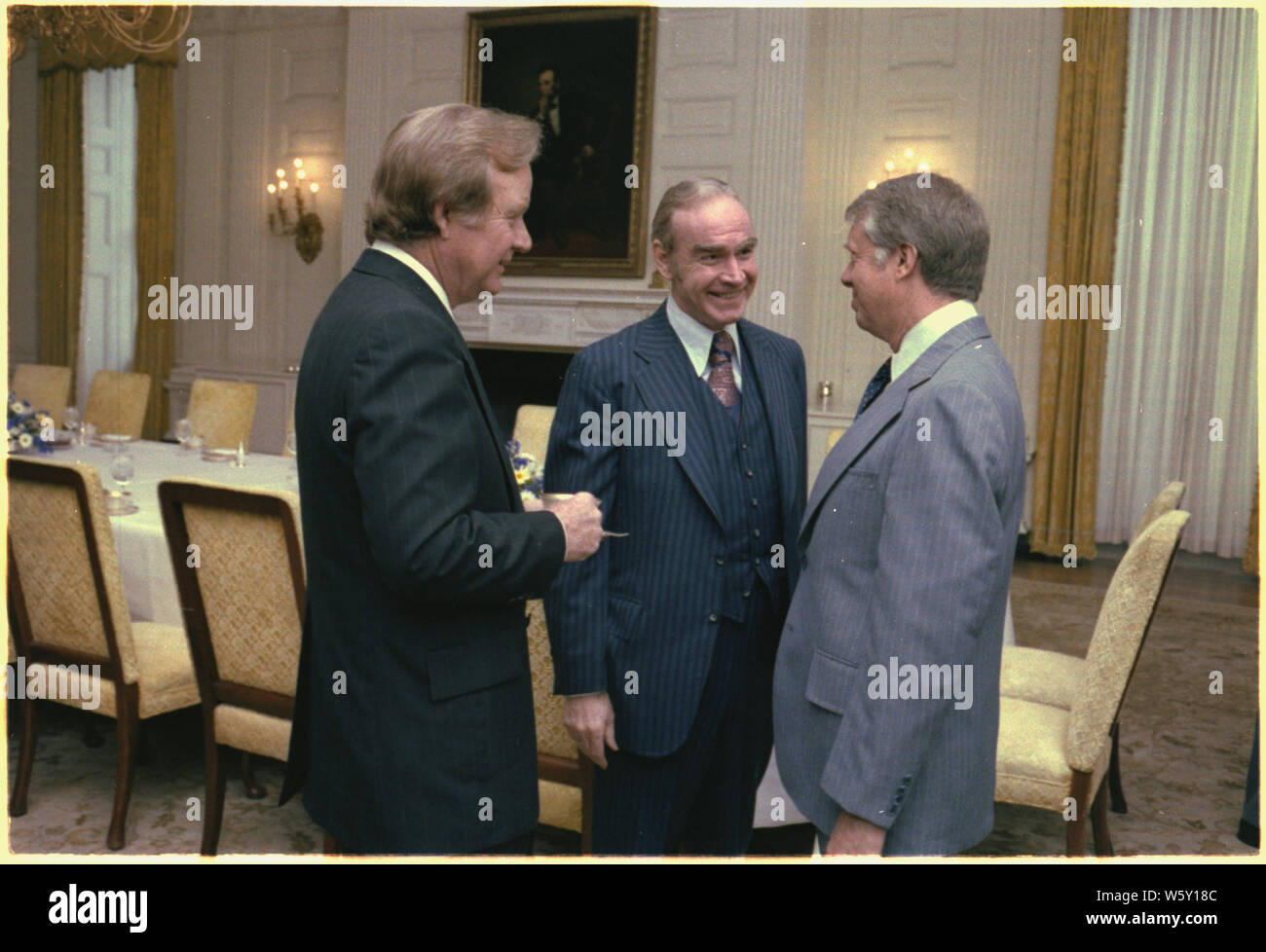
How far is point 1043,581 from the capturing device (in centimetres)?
597

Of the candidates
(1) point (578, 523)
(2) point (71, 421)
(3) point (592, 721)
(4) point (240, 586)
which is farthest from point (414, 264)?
(2) point (71, 421)

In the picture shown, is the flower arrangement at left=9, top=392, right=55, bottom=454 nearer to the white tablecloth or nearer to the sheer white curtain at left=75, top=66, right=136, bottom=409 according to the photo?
the white tablecloth

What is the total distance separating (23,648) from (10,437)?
62.0 inches

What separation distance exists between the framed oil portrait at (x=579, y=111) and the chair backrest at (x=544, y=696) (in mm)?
5107

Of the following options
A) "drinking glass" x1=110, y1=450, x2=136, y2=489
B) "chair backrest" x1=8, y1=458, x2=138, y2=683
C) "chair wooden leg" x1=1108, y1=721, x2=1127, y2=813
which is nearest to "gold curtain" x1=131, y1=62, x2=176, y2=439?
"drinking glass" x1=110, y1=450, x2=136, y2=489

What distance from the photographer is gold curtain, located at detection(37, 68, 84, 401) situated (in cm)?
909

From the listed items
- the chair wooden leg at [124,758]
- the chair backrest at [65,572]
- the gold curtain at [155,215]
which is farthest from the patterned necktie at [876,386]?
the gold curtain at [155,215]

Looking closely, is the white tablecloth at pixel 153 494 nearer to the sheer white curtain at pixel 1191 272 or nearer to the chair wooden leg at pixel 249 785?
the chair wooden leg at pixel 249 785

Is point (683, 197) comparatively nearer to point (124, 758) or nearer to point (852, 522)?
point (852, 522)

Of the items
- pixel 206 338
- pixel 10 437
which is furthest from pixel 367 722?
pixel 206 338

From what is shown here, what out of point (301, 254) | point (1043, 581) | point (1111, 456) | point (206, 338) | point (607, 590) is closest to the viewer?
point (607, 590)

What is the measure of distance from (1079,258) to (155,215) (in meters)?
7.02

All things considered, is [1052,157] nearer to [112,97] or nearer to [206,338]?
[206,338]

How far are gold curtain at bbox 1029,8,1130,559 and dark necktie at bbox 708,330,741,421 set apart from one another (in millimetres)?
5003
